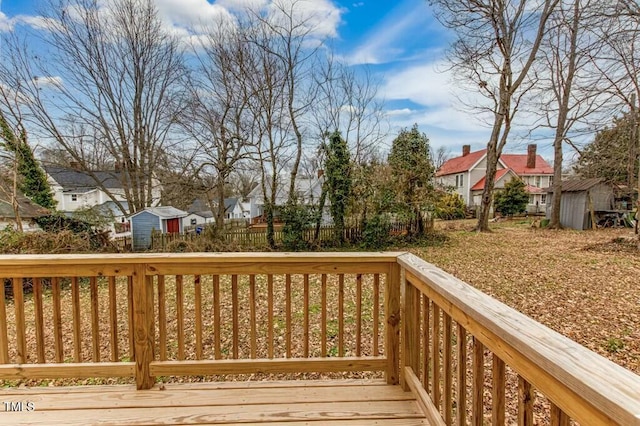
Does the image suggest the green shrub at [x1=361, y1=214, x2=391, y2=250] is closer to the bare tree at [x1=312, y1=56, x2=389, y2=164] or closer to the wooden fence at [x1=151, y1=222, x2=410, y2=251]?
the wooden fence at [x1=151, y1=222, x2=410, y2=251]

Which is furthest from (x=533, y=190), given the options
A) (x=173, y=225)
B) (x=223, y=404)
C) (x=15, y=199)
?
(x=15, y=199)

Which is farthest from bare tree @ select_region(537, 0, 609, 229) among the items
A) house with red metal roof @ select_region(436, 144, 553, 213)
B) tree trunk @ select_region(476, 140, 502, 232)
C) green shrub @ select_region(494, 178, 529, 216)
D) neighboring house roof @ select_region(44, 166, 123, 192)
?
neighboring house roof @ select_region(44, 166, 123, 192)

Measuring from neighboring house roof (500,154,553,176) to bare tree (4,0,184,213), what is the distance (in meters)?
23.5

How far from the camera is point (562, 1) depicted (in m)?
7.87

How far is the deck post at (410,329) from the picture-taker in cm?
190

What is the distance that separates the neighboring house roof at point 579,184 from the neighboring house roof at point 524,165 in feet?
32.3

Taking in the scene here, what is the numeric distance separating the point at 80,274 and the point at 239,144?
977 cm

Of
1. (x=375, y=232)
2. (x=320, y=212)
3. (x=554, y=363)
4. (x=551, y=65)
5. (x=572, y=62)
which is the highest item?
(x=551, y=65)

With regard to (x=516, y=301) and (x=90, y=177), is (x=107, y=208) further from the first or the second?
(x=516, y=301)

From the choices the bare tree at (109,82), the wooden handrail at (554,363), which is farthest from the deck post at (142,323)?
the bare tree at (109,82)

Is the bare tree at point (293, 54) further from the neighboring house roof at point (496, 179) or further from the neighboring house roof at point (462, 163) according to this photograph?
the neighboring house roof at point (496, 179)

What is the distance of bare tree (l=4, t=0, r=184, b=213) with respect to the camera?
1053cm

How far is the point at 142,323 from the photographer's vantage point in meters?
1.97

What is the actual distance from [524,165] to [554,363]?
28.4 m
